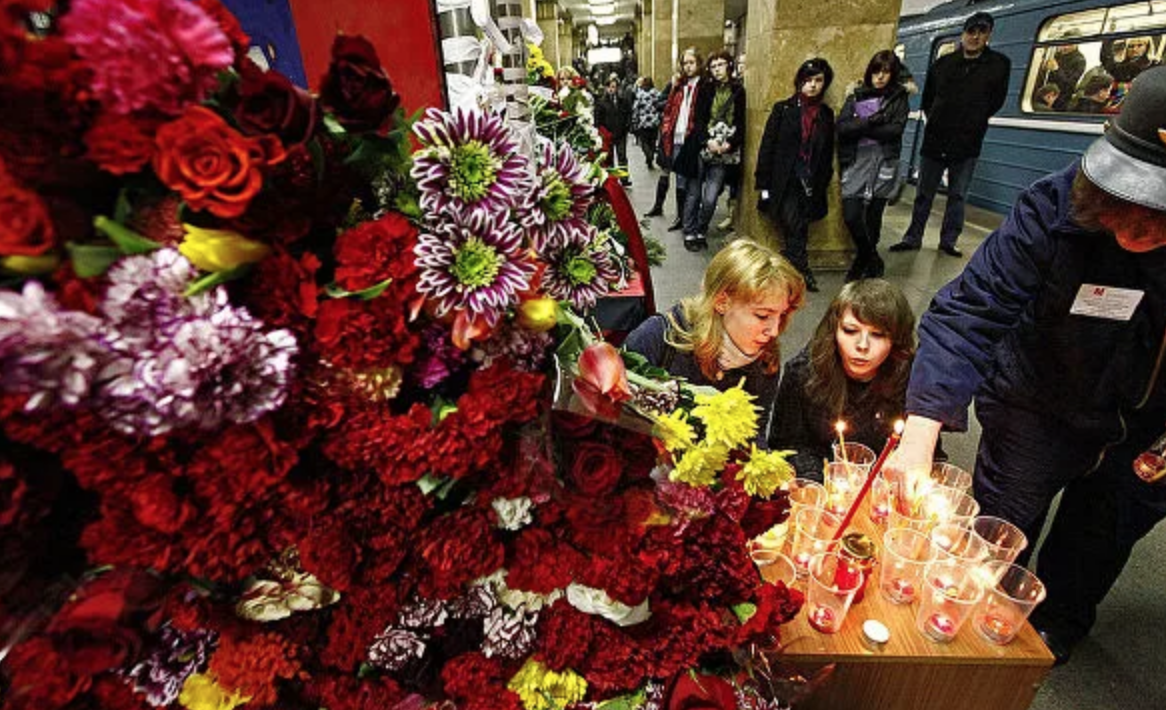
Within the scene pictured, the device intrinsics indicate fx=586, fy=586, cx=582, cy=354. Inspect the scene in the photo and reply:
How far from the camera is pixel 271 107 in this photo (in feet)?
1.81

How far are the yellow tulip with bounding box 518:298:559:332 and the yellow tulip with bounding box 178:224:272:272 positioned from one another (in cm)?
29

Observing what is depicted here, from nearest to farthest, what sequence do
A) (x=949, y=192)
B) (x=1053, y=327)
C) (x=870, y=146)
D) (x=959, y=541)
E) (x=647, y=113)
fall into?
(x=959, y=541), (x=1053, y=327), (x=870, y=146), (x=949, y=192), (x=647, y=113)

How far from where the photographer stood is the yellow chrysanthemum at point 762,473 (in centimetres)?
86

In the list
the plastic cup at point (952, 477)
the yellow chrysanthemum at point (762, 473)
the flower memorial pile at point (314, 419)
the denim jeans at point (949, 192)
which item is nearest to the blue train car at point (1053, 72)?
the denim jeans at point (949, 192)

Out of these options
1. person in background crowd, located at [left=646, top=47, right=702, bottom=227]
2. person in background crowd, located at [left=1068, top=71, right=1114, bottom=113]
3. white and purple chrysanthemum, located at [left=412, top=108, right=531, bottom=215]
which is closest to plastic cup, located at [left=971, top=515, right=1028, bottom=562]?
white and purple chrysanthemum, located at [left=412, top=108, right=531, bottom=215]

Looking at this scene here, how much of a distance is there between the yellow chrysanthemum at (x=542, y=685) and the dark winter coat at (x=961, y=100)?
623 cm

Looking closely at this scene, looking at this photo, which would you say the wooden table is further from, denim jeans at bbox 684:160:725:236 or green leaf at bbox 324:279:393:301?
denim jeans at bbox 684:160:725:236

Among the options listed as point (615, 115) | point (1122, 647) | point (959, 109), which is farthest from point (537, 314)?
point (615, 115)

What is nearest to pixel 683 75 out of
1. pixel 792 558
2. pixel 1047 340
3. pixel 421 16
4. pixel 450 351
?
pixel 421 16

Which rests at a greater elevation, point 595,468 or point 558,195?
point 558,195

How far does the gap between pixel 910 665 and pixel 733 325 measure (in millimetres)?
1009

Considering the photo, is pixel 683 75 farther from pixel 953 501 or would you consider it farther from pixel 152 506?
pixel 152 506

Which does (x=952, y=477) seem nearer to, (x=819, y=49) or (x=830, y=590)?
(x=830, y=590)

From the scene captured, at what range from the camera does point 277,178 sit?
0.57 meters
